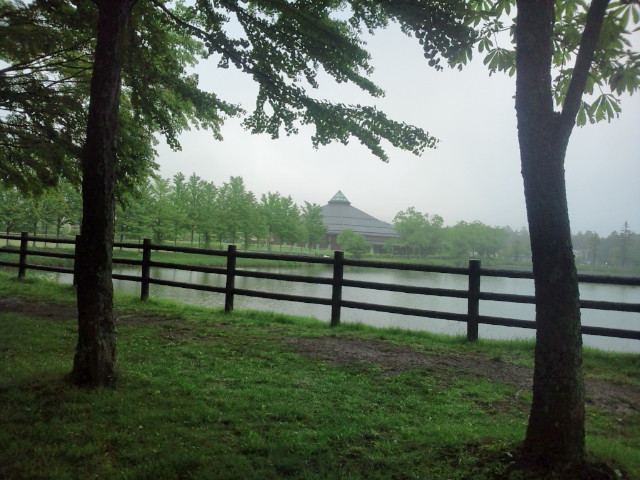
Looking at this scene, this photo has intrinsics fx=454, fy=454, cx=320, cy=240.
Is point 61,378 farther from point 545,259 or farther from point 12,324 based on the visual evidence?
point 545,259

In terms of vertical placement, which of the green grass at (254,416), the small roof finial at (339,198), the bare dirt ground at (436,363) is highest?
the small roof finial at (339,198)

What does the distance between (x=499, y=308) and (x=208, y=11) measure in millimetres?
6106

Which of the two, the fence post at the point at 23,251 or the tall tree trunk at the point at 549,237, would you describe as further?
the fence post at the point at 23,251

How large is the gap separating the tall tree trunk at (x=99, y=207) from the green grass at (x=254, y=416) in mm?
312

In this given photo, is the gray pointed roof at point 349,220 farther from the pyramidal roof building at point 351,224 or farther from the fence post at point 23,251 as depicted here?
the fence post at point 23,251

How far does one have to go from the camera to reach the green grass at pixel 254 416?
2889 mm

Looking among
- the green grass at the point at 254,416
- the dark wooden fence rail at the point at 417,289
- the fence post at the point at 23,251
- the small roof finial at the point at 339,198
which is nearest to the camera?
the green grass at the point at 254,416

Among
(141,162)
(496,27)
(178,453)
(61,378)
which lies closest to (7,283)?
(141,162)

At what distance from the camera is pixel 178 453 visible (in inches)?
118

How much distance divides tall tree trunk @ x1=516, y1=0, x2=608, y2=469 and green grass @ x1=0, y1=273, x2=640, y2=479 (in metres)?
0.40

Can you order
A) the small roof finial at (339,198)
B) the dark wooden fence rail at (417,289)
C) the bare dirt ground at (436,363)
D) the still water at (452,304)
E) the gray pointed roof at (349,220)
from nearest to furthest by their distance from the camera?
1. the bare dirt ground at (436,363)
2. the dark wooden fence rail at (417,289)
3. the still water at (452,304)
4. the gray pointed roof at (349,220)
5. the small roof finial at (339,198)

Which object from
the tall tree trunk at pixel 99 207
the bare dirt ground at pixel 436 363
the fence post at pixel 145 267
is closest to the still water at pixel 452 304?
the bare dirt ground at pixel 436 363

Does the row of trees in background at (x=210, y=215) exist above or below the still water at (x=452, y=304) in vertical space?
above

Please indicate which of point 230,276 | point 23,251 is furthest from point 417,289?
point 23,251
